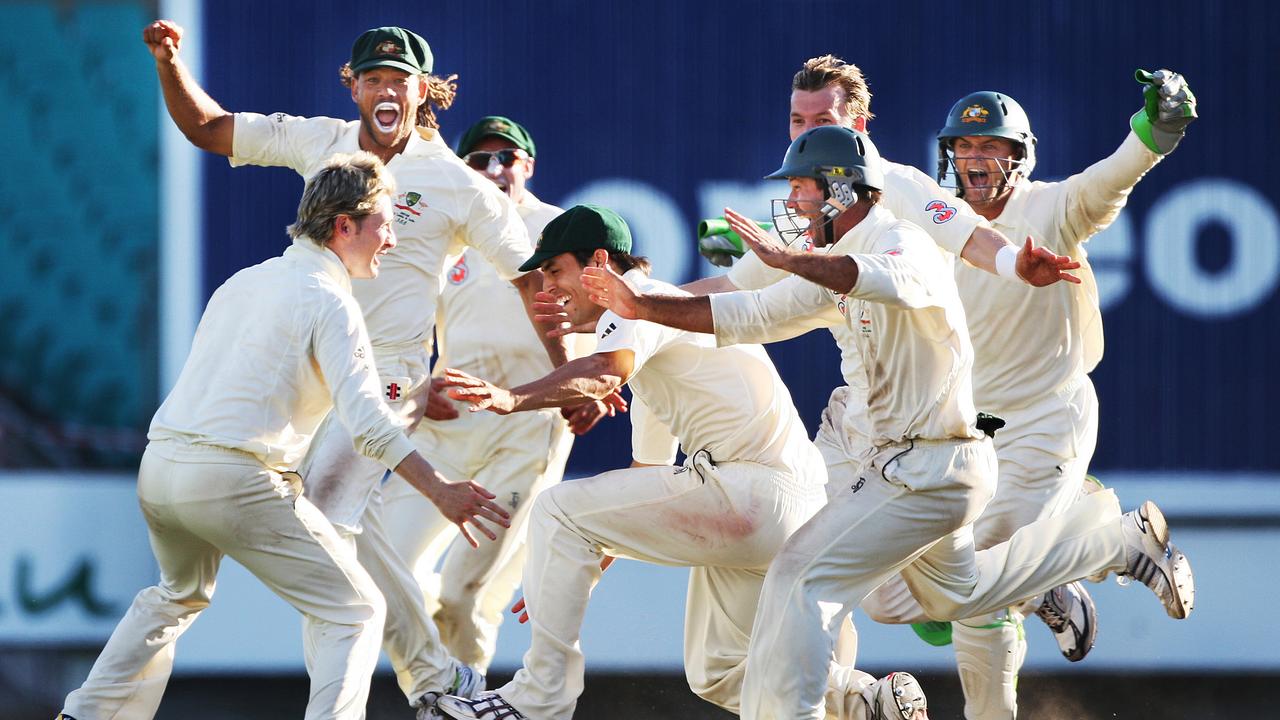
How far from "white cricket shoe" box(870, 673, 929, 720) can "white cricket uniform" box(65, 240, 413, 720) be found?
144 cm

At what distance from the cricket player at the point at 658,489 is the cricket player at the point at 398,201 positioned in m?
0.65

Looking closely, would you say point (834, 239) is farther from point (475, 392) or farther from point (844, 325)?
point (475, 392)

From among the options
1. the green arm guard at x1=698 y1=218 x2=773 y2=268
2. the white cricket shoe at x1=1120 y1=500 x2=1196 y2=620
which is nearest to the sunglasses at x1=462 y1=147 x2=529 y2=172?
the green arm guard at x1=698 y1=218 x2=773 y2=268

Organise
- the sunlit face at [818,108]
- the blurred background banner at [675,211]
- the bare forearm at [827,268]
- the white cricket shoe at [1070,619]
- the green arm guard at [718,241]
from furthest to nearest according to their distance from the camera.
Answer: the blurred background banner at [675,211]
the green arm guard at [718,241]
the sunlit face at [818,108]
the white cricket shoe at [1070,619]
the bare forearm at [827,268]

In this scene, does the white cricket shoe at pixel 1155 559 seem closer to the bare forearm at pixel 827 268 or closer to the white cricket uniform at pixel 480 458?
the bare forearm at pixel 827 268

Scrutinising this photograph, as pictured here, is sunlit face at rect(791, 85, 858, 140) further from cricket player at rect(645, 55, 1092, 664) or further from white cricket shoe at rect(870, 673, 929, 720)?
white cricket shoe at rect(870, 673, 929, 720)

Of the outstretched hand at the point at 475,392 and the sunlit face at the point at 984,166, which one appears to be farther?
the sunlit face at the point at 984,166

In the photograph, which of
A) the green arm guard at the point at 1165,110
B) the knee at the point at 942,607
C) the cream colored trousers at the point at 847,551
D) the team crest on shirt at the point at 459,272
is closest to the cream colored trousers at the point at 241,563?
the cream colored trousers at the point at 847,551

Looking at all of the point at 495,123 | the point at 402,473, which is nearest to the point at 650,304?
the point at 402,473

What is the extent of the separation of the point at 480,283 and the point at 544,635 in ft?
6.49

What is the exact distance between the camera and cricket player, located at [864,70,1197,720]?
579 centimetres

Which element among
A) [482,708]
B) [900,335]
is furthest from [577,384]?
[482,708]

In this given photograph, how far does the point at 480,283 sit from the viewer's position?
270 inches

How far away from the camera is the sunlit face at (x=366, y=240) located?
4.99m
